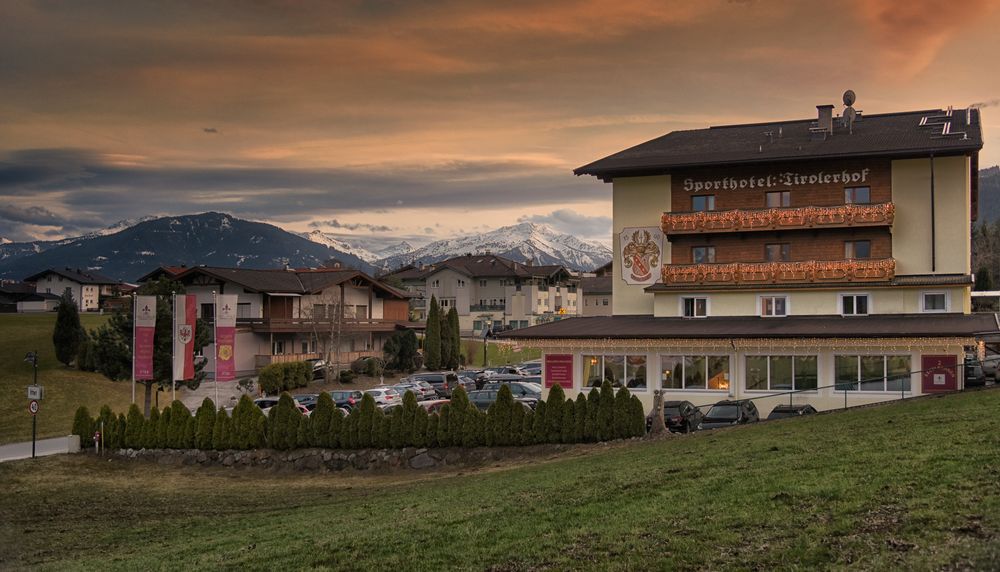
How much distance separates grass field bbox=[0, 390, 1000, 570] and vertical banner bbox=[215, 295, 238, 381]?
15909 mm

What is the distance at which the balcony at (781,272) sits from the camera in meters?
47.7

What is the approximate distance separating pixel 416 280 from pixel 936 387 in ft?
391

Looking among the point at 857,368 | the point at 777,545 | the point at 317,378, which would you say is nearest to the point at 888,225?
the point at 857,368

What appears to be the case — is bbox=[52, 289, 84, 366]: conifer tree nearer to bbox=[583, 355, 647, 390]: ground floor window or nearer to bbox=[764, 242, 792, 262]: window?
bbox=[583, 355, 647, 390]: ground floor window

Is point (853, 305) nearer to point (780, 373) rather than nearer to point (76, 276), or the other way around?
point (780, 373)

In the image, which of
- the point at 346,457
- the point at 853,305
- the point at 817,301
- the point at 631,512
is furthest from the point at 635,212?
the point at 631,512

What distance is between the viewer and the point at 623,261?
5444 cm

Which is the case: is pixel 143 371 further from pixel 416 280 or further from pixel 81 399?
pixel 416 280

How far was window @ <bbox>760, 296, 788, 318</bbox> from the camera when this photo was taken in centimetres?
4984

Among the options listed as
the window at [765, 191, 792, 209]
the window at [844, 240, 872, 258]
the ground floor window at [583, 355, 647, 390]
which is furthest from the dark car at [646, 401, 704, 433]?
the window at [765, 191, 792, 209]

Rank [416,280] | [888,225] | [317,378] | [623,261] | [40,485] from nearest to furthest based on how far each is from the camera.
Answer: [40,485] → [888,225] → [623,261] → [317,378] → [416,280]

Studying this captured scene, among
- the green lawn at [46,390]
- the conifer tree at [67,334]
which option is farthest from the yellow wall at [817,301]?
the conifer tree at [67,334]

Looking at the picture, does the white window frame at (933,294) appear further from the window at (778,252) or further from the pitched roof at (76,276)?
the pitched roof at (76,276)

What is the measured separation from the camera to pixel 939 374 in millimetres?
42875
